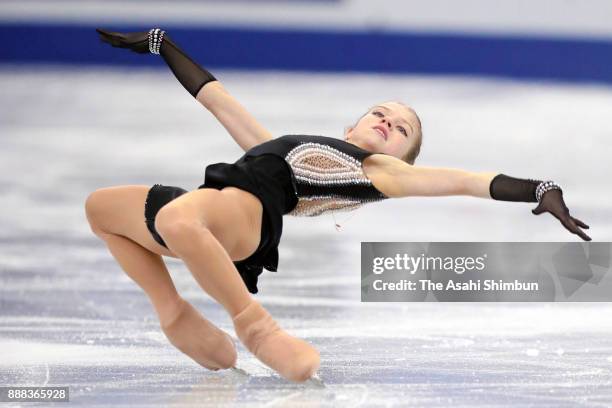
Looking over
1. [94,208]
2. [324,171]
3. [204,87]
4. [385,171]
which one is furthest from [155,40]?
[385,171]

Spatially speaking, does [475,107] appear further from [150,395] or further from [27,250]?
[150,395]

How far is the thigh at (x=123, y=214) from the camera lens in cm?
252

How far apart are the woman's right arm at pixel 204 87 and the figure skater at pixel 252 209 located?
176mm

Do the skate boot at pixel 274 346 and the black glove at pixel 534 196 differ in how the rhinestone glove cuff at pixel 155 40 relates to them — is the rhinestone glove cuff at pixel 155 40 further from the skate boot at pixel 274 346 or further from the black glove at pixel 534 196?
the black glove at pixel 534 196

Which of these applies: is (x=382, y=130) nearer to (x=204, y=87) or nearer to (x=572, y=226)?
(x=204, y=87)

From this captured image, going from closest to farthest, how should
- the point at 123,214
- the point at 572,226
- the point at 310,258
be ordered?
the point at 572,226
the point at 123,214
the point at 310,258

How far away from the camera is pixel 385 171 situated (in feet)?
8.22

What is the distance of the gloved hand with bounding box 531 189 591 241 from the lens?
219 centimetres

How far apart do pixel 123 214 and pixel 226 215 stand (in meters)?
0.28

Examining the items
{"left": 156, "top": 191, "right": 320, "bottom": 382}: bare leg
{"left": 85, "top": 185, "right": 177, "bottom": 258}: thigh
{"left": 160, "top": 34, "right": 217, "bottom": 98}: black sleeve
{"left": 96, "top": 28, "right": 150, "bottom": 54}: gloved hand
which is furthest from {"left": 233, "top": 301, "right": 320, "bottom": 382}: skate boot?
{"left": 96, "top": 28, "right": 150, "bottom": 54}: gloved hand

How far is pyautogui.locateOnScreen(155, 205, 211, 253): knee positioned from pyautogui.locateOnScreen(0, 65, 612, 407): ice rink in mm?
302

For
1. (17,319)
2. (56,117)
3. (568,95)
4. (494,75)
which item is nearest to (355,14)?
(494,75)

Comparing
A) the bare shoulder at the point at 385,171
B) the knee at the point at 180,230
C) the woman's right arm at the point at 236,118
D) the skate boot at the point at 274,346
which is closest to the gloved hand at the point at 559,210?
the bare shoulder at the point at 385,171

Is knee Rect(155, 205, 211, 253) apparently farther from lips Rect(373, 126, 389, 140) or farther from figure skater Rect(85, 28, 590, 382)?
lips Rect(373, 126, 389, 140)
